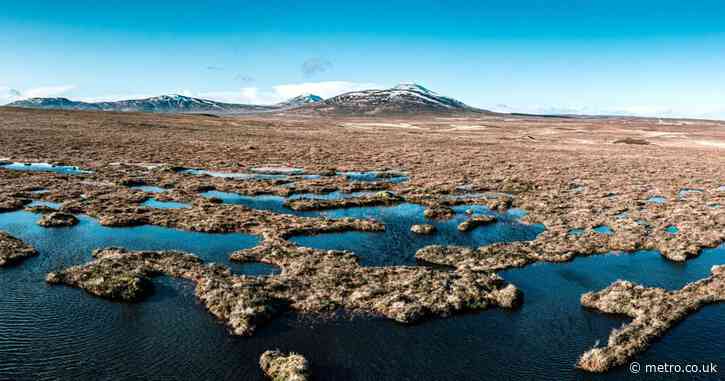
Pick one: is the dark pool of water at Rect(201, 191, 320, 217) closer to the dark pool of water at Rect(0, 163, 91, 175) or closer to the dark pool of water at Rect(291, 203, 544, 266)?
the dark pool of water at Rect(291, 203, 544, 266)

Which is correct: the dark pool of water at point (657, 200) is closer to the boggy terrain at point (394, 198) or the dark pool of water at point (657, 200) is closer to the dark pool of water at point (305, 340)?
the boggy terrain at point (394, 198)

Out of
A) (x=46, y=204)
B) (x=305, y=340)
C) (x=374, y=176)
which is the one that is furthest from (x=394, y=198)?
(x=46, y=204)

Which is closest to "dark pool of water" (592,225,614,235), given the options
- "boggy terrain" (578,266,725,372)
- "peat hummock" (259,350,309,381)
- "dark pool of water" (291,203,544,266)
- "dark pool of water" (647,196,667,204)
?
"dark pool of water" (291,203,544,266)

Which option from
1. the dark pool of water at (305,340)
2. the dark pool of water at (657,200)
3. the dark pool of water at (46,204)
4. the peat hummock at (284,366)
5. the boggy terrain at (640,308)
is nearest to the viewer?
the peat hummock at (284,366)

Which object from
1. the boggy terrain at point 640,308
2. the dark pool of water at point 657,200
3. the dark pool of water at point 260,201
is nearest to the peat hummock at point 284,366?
the boggy terrain at point 640,308

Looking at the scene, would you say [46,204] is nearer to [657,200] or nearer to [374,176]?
[374,176]

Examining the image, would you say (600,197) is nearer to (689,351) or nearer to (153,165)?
(689,351)
